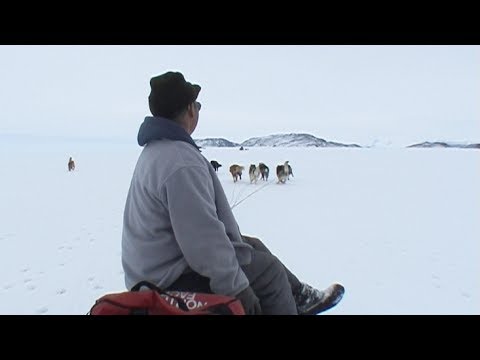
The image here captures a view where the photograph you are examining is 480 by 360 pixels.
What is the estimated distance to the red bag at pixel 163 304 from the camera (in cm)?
113

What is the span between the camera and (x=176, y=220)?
125 cm

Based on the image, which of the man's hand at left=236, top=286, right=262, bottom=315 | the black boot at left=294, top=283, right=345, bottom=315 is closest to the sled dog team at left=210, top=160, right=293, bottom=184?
the black boot at left=294, top=283, right=345, bottom=315

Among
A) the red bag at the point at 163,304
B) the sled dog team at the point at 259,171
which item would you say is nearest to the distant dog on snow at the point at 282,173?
the sled dog team at the point at 259,171

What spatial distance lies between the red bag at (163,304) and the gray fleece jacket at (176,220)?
0.08 metres

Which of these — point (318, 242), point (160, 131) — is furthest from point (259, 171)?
point (160, 131)

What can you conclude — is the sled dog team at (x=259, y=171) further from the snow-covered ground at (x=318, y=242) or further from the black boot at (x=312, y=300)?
the black boot at (x=312, y=300)

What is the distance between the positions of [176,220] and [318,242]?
9.49 feet

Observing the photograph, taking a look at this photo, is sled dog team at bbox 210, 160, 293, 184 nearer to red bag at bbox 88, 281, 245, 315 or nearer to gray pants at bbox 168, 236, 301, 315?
gray pants at bbox 168, 236, 301, 315

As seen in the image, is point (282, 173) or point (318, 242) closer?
point (318, 242)

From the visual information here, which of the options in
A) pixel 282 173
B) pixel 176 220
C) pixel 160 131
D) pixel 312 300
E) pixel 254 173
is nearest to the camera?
pixel 176 220

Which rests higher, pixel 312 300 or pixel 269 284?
pixel 269 284

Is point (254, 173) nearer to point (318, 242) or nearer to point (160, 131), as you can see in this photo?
point (318, 242)

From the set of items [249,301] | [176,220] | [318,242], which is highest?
[176,220]
